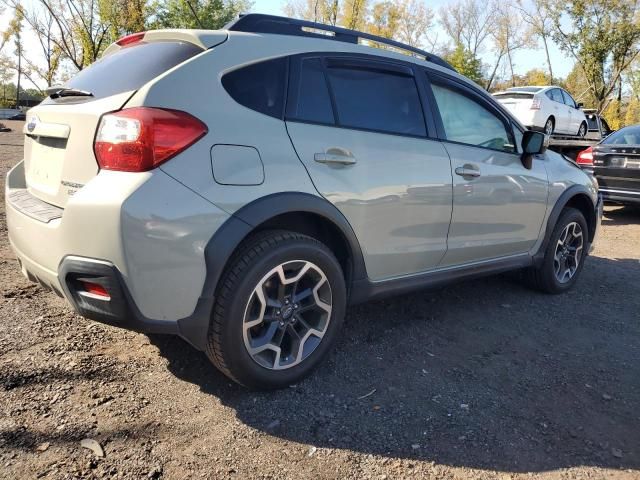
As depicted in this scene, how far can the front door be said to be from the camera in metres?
3.58

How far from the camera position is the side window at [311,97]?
2.78 m

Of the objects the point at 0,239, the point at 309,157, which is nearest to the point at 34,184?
the point at 309,157

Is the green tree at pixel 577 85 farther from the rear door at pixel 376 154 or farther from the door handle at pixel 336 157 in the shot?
the door handle at pixel 336 157

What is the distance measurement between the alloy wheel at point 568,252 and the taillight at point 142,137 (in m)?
3.58

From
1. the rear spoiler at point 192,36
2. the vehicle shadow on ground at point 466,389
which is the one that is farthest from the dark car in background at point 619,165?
the rear spoiler at point 192,36

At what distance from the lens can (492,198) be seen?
3789 mm

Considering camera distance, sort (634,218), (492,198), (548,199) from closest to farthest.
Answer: (492,198), (548,199), (634,218)

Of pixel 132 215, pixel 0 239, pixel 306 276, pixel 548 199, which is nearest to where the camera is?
pixel 132 215

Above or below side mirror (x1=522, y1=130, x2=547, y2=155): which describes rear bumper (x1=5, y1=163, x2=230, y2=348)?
below

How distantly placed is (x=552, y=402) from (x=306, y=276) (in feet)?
4.93

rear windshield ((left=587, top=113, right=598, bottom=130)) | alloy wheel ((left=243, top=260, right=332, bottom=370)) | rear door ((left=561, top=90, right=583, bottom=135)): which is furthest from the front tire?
rear windshield ((left=587, top=113, right=598, bottom=130))

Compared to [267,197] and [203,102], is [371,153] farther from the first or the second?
[203,102]

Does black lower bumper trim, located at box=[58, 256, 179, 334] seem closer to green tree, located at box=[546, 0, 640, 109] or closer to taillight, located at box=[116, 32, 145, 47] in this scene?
taillight, located at box=[116, 32, 145, 47]

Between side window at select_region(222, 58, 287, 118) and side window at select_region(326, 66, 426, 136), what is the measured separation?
0.37 m
